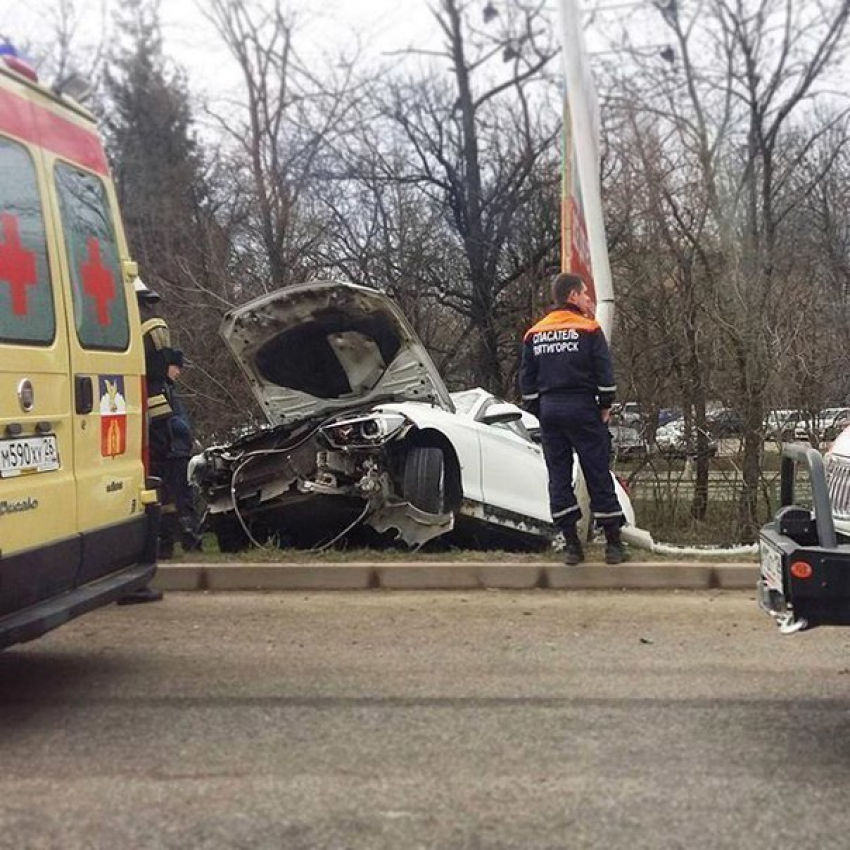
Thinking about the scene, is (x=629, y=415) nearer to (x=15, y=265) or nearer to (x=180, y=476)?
(x=180, y=476)

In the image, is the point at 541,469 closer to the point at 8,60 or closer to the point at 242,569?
the point at 242,569

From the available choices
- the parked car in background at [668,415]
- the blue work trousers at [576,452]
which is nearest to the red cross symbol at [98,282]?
the blue work trousers at [576,452]

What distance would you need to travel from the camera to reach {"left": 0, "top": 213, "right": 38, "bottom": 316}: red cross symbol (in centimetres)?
384

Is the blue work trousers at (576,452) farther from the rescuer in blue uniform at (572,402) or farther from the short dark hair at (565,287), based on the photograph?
the short dark hair at (565,287)

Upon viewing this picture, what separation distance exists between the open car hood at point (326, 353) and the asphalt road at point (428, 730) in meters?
2.14

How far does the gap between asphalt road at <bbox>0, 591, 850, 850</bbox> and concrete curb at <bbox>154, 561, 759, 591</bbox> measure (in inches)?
20.2

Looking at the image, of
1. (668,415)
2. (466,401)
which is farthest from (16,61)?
(668,415)

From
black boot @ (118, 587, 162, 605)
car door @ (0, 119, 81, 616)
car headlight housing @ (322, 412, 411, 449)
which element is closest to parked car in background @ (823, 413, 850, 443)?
car headlight housing @ (322, 412, 411, 449)

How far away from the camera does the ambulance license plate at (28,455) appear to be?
12.3ft

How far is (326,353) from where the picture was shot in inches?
309

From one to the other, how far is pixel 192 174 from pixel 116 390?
18340 mm

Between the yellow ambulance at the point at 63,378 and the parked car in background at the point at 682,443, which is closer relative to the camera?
the yellow ambulance at the point at 63,378

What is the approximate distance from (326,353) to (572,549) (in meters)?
2.54

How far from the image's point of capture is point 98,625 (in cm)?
587
